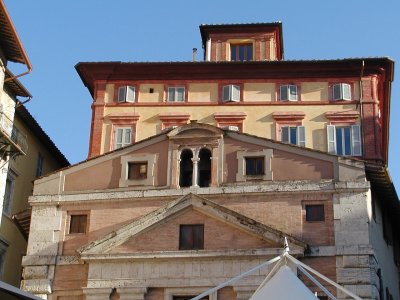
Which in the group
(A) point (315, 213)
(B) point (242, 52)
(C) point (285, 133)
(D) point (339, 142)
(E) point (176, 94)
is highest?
(B) point (242, 52)

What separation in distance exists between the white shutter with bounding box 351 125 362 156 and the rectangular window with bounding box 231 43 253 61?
25.4ft

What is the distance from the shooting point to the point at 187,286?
28969mm

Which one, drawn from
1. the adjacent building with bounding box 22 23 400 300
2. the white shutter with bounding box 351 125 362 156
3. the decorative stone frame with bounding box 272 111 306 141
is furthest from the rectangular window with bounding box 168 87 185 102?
the adjacent building with bounding box 22 23 400 300

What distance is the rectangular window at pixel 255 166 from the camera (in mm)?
30688

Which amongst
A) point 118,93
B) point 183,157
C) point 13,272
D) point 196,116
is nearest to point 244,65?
point 196,116

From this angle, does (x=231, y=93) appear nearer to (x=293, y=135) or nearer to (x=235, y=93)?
A: (x=235, y=93)

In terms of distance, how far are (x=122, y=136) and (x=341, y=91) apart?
1158cm

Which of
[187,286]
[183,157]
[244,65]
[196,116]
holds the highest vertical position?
[244,65]

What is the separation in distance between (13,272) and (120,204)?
8.82 meters

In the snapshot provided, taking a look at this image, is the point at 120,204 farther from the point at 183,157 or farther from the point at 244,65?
the point at 244,65

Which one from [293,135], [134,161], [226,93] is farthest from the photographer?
[226,93]

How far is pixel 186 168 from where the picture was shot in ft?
103

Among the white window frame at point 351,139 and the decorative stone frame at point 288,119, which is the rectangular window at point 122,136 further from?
the white window frame at point 351,139

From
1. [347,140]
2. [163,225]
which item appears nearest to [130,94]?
[347,140]
